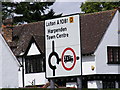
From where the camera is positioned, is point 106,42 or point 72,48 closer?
point 72,48

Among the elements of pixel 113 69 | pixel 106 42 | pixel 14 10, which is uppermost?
pixel 14 10

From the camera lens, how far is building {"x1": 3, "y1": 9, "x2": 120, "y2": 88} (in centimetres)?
4044

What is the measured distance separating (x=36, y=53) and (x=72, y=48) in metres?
35.0

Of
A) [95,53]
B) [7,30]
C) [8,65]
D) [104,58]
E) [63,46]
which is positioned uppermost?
[7,30]

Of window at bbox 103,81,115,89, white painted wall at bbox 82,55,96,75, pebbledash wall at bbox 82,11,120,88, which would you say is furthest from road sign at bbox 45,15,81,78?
window at bbox 103,81,115,89

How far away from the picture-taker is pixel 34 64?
44.3m

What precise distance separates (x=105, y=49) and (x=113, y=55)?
102cm

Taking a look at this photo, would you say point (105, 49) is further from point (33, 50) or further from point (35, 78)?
point (35, 78)

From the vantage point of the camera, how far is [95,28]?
42812 mm

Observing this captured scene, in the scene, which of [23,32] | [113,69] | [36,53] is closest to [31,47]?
[36,53]

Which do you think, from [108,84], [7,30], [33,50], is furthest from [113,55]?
[7,30]

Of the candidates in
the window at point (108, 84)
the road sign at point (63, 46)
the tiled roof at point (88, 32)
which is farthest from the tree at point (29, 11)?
the road sign at point (63, 46)

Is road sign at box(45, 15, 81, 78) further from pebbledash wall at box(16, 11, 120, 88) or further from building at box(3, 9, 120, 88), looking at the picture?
pebbledash wall at box(16, 11, 120, 88)

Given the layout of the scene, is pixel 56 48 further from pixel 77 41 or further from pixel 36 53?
pixel 36 53
